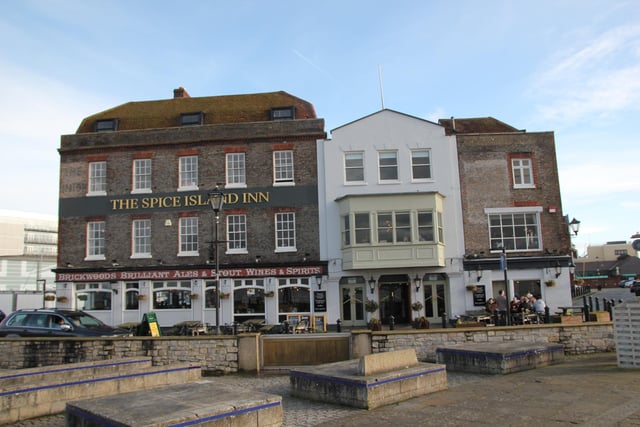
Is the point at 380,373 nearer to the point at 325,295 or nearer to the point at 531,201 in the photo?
the point at 325,295

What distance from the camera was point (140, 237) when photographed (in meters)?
27.0

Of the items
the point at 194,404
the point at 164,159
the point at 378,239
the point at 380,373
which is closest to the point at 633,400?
the point at 380,373

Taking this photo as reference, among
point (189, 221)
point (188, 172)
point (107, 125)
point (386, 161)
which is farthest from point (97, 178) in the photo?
point (386, 161)

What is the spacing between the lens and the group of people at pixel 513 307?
20062 millimetres

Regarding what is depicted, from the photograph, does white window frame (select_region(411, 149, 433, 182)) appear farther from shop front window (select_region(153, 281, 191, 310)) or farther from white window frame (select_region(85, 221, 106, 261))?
white window frame (select_region(85, 221, 106, 261))

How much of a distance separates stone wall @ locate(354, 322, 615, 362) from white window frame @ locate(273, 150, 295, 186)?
13.4 meters

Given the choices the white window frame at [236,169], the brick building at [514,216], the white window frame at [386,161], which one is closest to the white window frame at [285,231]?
the white window frame at [236,169]

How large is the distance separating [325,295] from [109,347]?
478 inches

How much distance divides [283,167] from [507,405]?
19.1 metres

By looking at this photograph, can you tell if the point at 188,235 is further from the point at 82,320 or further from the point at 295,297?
the point at 82,320

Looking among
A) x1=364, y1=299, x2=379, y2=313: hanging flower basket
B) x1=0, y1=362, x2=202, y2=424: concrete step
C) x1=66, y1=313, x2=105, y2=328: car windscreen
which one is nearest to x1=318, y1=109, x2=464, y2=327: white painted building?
x1=364, y1=299, x2=379, y2=313: hanging flower basket

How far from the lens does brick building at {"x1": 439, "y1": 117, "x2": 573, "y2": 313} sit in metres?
25.3

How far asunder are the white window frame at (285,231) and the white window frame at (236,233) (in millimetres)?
1661

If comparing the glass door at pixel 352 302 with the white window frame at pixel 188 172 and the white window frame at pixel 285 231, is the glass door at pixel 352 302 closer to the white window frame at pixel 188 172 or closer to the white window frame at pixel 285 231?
the white window frame at pixel 285 231
